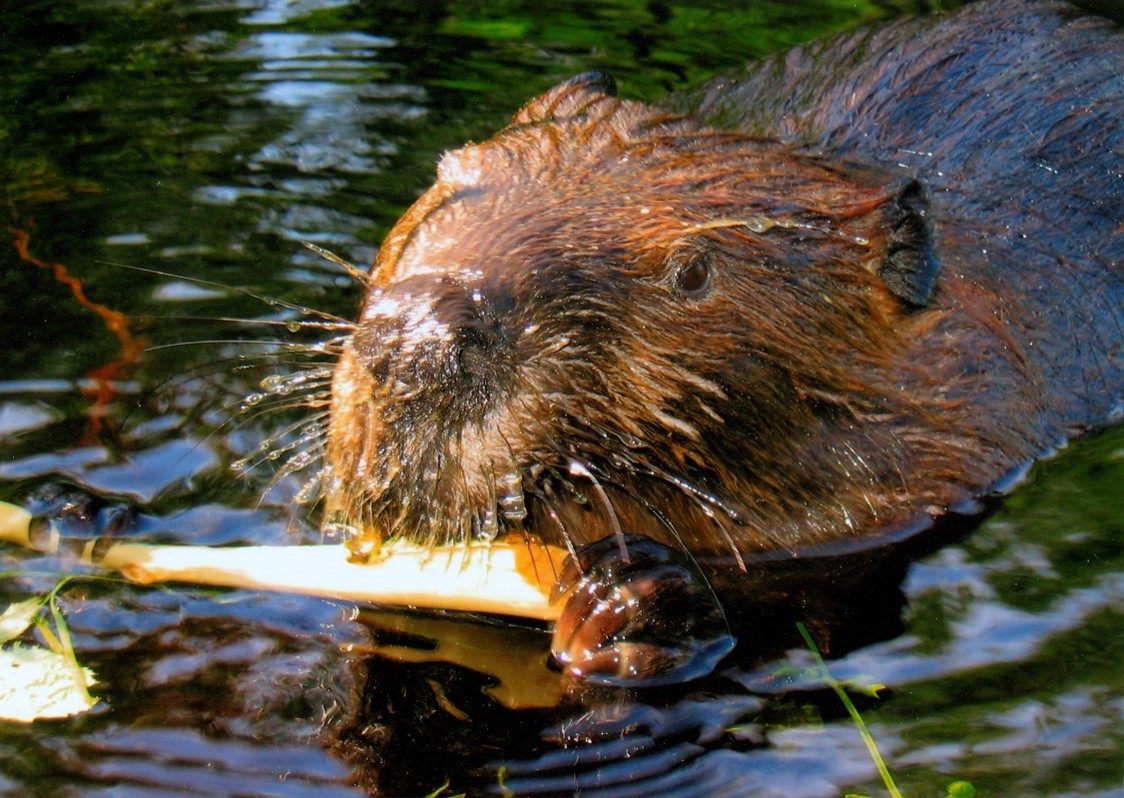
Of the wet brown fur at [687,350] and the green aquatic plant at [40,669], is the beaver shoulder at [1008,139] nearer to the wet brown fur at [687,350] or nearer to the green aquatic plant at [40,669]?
the wet brown fur at [687,350]

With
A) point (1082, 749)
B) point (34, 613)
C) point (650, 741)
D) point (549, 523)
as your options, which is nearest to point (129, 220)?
point (34, 613)

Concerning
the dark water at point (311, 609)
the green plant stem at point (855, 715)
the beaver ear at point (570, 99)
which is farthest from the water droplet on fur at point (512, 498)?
the beaver ear at point (570, 99)

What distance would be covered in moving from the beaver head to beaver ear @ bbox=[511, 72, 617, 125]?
0.97ft

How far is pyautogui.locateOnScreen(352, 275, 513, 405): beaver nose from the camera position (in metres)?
2.95

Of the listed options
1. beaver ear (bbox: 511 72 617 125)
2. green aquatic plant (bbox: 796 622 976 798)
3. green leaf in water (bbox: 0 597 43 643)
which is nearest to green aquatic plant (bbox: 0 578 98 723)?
green leaf in water (bbox: 0 597 43 643)

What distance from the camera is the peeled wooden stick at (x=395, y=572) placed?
10.8 ft

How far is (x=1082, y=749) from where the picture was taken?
2.96 metres

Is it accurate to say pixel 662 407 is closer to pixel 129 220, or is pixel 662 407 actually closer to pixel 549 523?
pixel 549 523

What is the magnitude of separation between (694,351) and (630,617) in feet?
1.98

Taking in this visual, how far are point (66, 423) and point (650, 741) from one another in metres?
2.04

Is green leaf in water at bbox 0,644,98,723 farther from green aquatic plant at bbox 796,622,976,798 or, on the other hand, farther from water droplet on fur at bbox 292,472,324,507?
green aquatic plant at bbox 796,622,976,798

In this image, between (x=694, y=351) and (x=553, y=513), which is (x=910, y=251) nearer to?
(x=694, y=351)

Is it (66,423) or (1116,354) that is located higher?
(1116,354)

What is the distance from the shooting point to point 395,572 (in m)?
3.31
